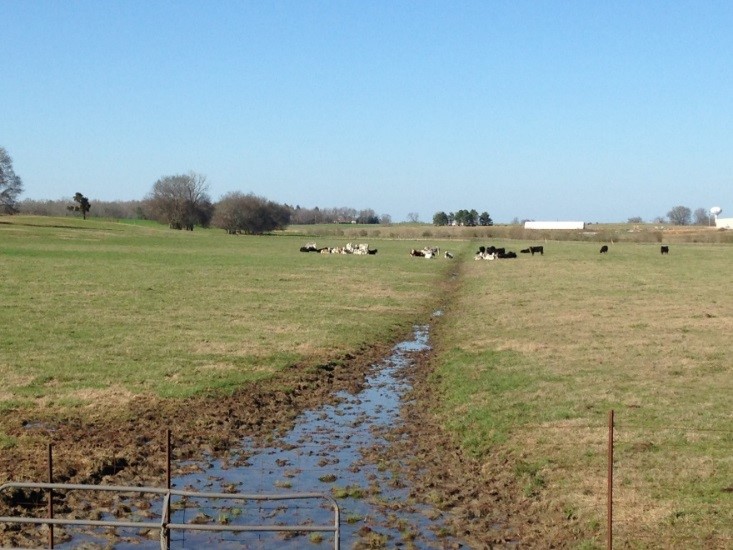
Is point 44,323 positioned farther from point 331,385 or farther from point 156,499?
point 156,499

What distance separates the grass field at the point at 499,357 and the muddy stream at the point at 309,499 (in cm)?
136

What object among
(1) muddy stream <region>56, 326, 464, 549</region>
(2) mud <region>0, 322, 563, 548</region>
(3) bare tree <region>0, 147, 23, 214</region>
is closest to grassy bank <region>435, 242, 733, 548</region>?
(2) mud <region>0, 322, 563, 548</region>

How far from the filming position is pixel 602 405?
1275 centimetres

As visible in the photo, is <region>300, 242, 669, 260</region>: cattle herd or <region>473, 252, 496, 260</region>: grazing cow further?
<region>300, 242, 669, 260</region>: cattle herd

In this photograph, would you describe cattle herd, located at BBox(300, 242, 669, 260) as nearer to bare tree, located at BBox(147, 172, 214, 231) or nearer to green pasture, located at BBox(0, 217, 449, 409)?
green pasture, located at BBox(0, 217, 449, 409)

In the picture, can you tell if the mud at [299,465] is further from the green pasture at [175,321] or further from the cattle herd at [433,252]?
the cattle herd at [433,252]

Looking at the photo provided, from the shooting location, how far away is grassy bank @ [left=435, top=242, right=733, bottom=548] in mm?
8515

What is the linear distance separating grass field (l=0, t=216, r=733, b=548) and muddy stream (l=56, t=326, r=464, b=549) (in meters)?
1.36

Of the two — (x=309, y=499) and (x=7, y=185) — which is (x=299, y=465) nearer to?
(x=309, y=499)

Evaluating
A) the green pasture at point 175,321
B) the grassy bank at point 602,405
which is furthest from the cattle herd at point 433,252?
the grassy bank at point 602,405

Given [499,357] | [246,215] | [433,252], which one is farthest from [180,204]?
[499,357]

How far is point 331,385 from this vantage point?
52.2 feet

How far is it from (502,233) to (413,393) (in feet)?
378

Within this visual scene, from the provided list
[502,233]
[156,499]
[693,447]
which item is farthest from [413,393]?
[502,233]
